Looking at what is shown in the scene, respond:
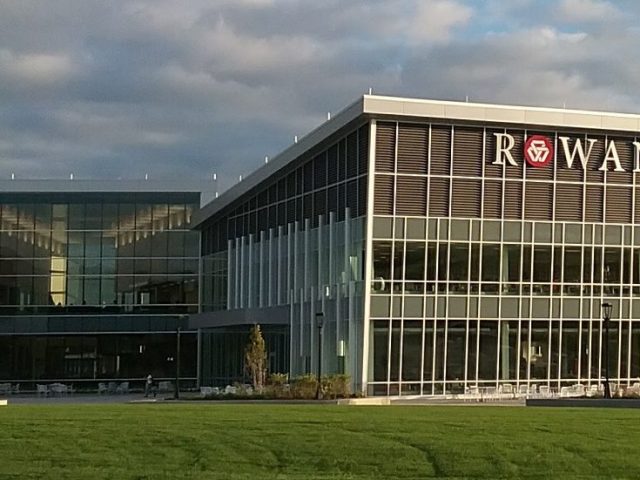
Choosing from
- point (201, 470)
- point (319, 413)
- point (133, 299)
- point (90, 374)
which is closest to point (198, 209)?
point (133, 299)

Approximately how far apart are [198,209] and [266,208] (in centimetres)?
1269

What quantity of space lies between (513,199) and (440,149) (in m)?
3.60

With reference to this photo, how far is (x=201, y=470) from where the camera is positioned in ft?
51.8

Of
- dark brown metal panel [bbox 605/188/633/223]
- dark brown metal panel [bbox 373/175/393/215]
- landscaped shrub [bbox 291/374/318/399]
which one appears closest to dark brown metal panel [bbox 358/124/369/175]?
dark brown metal panel [bbox 373/175/393/215]

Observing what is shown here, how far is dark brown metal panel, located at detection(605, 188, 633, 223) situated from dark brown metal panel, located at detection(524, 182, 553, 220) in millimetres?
2513

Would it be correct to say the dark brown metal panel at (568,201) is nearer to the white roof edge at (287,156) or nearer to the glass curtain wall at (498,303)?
the glass curtain wall at (498,303)

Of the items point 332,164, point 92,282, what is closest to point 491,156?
point 332,164

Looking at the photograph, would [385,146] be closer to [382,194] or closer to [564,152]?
[382,194]

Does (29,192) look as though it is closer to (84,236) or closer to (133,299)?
→ (84,236)

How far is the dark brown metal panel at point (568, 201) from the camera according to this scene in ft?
150

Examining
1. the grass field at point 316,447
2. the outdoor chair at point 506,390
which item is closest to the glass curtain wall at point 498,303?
the outdoor chair at point 506,390

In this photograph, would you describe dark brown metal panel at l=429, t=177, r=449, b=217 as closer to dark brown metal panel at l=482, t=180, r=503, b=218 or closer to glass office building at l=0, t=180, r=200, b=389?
dark brown metal panel at l=482, t=180, r=503, b=218

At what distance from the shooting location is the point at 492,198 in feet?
148

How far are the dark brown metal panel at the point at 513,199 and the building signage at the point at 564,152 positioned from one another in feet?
2.69
